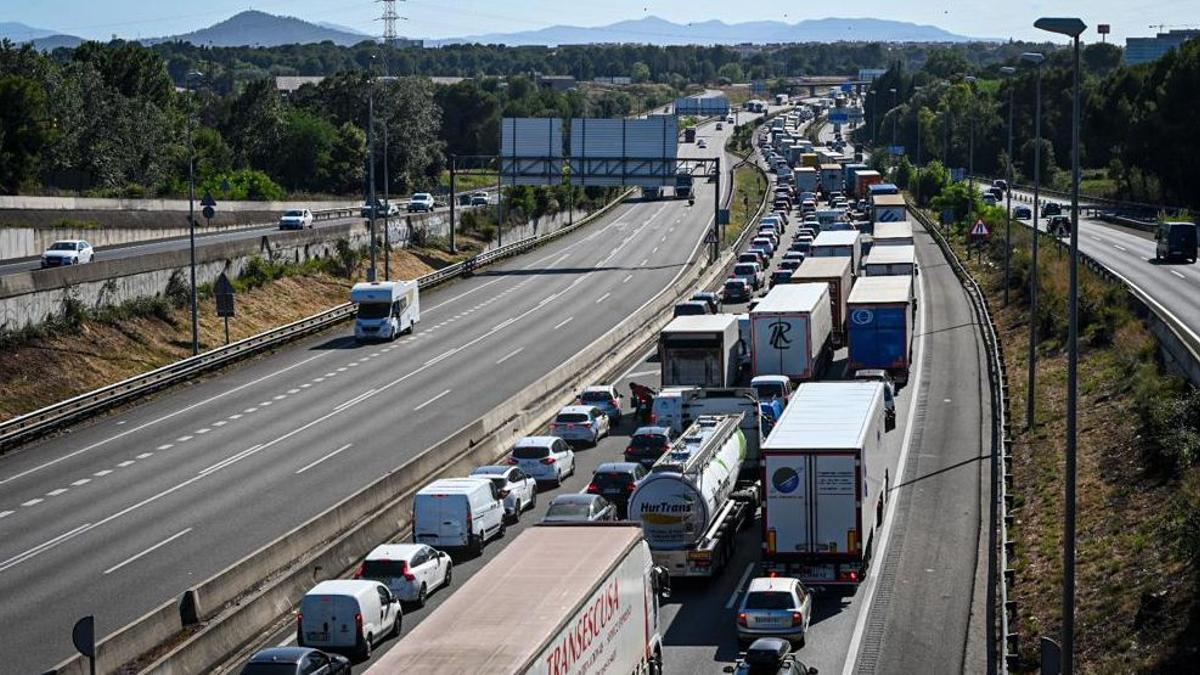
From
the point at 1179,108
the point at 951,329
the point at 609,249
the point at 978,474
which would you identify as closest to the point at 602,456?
the point at 978,474

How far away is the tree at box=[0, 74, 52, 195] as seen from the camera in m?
102

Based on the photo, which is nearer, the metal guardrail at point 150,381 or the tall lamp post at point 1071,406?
the tall lamp post at point 1071,406

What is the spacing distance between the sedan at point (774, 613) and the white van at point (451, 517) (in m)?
8.66

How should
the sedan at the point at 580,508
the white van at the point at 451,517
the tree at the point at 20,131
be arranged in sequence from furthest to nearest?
the tree at the point at 20,131 < the white van at the point at 451,517 < the sedan at the point at 580,508

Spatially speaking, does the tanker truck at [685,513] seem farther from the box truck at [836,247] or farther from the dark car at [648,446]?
the box truck at [836,247]

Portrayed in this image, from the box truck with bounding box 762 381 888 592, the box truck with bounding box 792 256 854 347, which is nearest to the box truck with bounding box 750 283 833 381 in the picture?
the box truck with bounding box 792 256 854 347

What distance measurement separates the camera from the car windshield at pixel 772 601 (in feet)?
100.0

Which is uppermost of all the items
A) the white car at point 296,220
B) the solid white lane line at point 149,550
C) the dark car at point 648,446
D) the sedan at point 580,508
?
the white car at point 296,220

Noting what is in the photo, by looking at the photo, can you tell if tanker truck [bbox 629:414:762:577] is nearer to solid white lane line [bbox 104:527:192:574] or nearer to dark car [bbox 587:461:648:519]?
dark car [bbox 587:461:648:519]

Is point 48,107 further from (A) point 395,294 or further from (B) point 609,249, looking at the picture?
(A) point 395,294

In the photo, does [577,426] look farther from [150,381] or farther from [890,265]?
[890,265]

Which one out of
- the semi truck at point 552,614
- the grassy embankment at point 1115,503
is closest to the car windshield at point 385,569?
the semi truck at point 552,614

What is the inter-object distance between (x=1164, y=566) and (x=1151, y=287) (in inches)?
1502

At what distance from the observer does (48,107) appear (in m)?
113
